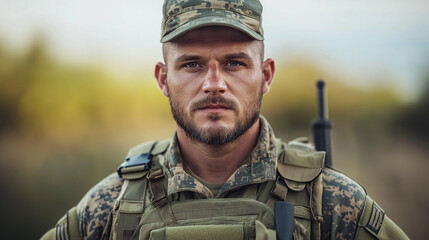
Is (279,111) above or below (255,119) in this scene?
below

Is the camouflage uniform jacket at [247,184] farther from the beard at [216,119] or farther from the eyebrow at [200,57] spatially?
the eyebrow at [200,57]

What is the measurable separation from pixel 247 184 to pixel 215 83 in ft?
1.82

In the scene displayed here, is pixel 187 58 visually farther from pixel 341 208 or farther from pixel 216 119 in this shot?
pixel 341 208

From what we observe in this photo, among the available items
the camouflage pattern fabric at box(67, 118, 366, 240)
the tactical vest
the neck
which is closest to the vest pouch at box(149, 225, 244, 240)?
the tactical vest

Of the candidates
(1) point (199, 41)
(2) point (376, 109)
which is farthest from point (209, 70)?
(2) point (376, 109)

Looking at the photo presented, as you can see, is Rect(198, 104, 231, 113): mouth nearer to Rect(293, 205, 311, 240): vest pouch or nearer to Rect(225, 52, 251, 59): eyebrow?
Rect(225, 52, 251, 59): eyebrow

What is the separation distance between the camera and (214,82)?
2.15 metres

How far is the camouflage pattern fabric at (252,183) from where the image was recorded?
2184 millimetres

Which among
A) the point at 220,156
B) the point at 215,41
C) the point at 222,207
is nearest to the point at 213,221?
the point at 222,207

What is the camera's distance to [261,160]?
91.7 inches

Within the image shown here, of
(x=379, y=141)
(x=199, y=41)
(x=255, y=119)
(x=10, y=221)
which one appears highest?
(x=199, y=41)

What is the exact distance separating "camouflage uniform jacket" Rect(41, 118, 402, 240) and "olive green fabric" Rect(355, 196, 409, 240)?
0.05 ft

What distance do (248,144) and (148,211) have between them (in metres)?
0.66

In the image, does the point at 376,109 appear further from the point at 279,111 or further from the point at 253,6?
the point at 253,6
